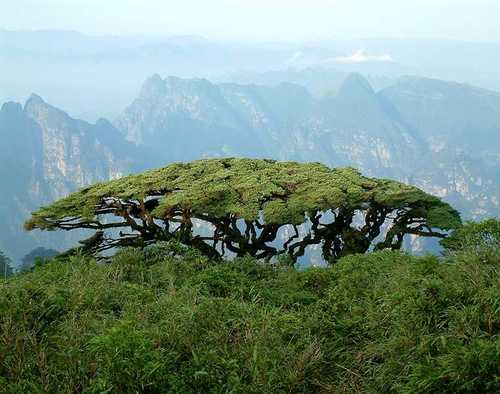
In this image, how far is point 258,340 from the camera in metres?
5.96

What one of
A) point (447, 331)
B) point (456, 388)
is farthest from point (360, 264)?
point (456, 388)

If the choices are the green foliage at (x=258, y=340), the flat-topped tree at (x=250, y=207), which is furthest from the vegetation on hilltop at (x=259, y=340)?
the flat-topped tree at (x=250, y=207)

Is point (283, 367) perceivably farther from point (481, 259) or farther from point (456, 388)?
point (481, 259)

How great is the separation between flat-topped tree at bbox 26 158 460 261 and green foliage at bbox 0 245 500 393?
9113mm

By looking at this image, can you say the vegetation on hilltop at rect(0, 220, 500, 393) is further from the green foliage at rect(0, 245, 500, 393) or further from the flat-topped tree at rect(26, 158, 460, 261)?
the flat-topped tree at rect(26, 158, 460, 261)

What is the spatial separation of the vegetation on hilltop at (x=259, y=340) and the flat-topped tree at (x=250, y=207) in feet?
30.0

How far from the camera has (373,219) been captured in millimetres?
19156

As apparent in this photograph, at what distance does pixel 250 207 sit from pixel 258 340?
34.8ft

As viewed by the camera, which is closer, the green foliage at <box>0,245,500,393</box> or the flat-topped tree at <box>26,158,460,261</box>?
the green foliage at <box>0,245,500,393</box>

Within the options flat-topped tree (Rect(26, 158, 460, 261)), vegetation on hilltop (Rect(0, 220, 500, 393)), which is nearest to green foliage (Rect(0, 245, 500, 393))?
vegetation on hilltop (Rect(0, 220, 500, 393))

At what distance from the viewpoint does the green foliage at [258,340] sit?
517 cm

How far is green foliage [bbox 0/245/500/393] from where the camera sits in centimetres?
517

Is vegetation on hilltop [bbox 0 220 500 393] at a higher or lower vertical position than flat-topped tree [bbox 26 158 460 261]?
higher

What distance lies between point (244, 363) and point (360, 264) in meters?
6.42
